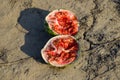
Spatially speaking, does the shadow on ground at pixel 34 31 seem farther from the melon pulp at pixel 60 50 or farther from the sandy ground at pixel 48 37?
the melon pulp at pixel 60 50

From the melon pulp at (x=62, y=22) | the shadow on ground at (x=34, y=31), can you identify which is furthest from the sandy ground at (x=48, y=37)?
the melon pulp at (x=62, y=22)

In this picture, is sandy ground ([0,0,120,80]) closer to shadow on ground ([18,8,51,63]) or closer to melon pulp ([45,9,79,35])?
shadow on ground ([18,8,51,63])

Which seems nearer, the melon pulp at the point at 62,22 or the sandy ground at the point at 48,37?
the sandy ground at the point at 48,37

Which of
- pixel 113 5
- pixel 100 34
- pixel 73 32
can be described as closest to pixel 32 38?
pixel 73 32

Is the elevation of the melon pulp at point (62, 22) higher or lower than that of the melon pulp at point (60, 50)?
higher

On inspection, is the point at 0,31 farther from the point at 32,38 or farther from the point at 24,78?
the point at 24,78

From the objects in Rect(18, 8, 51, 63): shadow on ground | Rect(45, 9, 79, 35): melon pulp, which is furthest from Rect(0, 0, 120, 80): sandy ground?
Rect(45, 9, 79, 35): melon pulp
